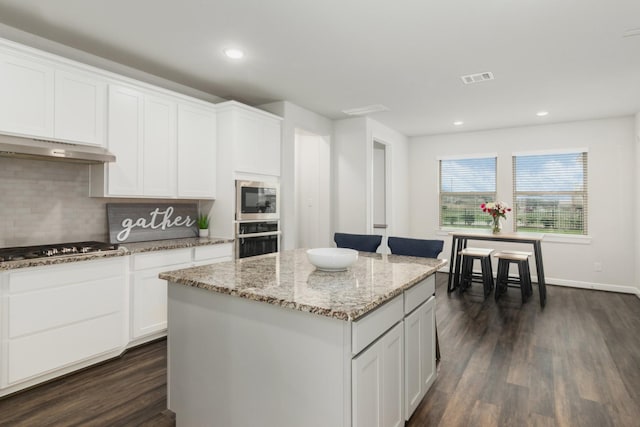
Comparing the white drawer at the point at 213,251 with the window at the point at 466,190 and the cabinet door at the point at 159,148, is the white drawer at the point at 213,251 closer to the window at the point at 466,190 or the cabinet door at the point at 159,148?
the cabinet door at the point at 159,148

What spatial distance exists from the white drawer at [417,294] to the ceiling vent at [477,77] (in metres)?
2.29

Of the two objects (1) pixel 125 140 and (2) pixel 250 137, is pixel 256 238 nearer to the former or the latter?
(2) pixel 250 137

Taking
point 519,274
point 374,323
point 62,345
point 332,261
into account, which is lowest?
point 62,345

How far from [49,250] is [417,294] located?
8.54 feet

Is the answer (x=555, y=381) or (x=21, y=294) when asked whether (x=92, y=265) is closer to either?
(x=21, y=294)

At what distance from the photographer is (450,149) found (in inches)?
261

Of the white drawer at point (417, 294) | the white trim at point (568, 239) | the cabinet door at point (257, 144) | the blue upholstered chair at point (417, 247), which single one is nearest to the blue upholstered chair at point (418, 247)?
the blue upholstered chair at point (417, 247)

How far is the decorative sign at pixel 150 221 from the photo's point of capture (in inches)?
133

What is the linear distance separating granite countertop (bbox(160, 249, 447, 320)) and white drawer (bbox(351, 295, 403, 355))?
0.07 metres

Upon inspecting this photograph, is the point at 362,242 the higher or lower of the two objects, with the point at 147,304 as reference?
higher

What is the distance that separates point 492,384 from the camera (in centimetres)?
256

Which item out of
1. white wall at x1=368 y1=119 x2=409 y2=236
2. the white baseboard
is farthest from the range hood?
the white baseboard

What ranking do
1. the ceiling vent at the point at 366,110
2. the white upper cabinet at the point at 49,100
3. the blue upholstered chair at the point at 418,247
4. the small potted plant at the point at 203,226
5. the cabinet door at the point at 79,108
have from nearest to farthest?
the white upper cabinet at the point at 49,100
the cabinet door at the point at 79,108
the blue upholstered chair at the point at 418,247
the small potted plant at the point at 203,226
the ceiling vent at the point at 366,110

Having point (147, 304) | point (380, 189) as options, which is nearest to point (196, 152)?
point (147, 304)
